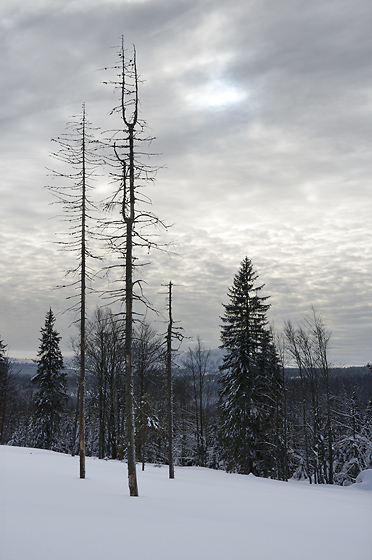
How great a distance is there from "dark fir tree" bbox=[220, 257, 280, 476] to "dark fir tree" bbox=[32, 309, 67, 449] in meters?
19.8

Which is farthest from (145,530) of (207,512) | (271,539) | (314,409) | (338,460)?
(338,460)

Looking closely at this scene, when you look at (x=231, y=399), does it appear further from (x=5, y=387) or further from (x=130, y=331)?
(x=5, y=387)

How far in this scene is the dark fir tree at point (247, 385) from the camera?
30.4 meters

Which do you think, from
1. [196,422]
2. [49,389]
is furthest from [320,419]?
[49,389]

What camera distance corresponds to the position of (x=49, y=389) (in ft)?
147

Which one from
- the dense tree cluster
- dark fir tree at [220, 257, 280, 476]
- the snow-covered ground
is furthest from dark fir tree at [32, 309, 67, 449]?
the snow-covered ground

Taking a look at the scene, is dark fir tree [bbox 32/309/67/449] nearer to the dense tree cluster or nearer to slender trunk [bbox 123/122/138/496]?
the dense tree cluster

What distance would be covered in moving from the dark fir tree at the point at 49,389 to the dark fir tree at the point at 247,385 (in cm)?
1982

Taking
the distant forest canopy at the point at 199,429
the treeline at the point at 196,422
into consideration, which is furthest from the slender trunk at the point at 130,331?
the distant forest canopy at the point at 199,429

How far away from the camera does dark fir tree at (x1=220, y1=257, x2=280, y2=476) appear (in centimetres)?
3042

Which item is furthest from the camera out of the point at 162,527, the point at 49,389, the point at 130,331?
the point at 49,389

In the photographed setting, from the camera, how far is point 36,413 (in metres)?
44.1

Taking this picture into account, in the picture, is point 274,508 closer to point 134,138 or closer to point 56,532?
point 56,532

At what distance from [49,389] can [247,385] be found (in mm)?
23576
